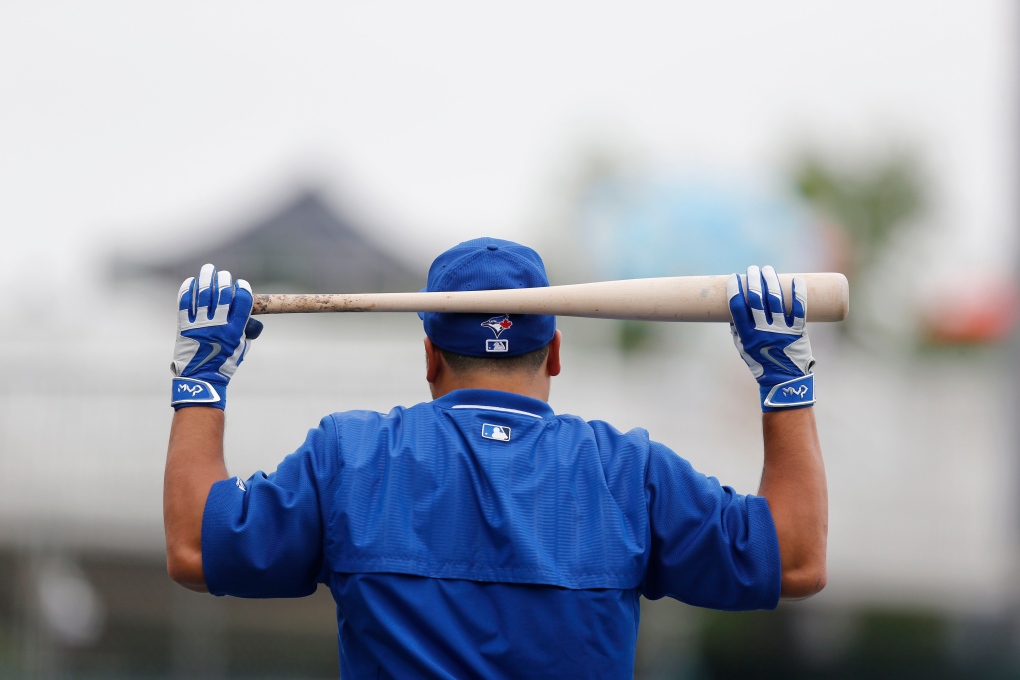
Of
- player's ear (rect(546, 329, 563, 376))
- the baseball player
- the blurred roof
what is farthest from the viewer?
the blurred roof

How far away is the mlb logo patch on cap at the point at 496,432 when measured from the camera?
6.75 ft

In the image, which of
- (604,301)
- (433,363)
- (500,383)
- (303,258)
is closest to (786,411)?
(604,301)

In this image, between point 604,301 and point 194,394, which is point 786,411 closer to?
point 604,301

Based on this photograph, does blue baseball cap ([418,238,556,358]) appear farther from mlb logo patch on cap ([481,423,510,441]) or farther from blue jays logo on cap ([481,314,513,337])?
mlb logo patch on cap ([481,423,510,441])

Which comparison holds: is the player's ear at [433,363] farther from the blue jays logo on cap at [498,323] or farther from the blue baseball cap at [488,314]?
the blue jays logo on cap at [498,323]

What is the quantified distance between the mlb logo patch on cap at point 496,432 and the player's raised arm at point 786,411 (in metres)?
0.56

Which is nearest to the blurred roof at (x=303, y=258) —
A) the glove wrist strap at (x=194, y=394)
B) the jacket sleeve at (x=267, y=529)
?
the glove wrist strap at (x=194, y=394)

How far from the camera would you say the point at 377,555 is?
1.93m

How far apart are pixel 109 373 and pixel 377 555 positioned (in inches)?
265

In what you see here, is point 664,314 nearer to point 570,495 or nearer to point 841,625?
point 570,495

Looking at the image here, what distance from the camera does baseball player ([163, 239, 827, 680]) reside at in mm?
1925

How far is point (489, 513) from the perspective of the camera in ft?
6.43

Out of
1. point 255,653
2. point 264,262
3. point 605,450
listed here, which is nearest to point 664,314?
point 605,450

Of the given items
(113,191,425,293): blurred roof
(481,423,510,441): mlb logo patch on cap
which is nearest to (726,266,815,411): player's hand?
(481,423,510,441): mlb logo patch on cap
